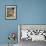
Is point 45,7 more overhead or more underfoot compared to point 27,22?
more overhead

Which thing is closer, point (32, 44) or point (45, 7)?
point (32, 44)

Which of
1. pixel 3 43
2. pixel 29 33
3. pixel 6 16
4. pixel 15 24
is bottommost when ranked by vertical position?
pixel 3 43

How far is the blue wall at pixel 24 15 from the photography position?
4.57 metres

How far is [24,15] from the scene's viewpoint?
459cm

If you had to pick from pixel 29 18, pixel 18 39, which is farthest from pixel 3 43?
pixel 29 18

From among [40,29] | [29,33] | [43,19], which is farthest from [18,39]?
[43,19]

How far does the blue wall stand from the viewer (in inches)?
180

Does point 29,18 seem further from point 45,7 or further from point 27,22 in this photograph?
point 45,7

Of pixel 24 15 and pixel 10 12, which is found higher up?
pixel 10 12

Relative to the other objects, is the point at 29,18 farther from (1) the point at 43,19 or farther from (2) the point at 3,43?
(2) the point at 3,43

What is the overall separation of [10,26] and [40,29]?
1.03m

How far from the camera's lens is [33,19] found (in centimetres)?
459

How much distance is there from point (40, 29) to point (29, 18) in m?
0.53

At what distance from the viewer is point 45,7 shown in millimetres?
4594
